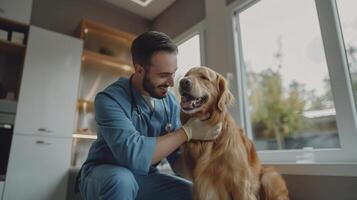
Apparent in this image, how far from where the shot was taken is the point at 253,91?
2.18 metres

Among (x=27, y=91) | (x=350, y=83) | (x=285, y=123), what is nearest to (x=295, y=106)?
(x=285, y=123)

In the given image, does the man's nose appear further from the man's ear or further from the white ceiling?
the white ceiling

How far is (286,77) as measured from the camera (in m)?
1.97

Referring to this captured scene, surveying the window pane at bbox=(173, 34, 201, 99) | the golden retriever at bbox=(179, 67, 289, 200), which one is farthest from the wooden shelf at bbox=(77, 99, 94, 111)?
the golden retriever at bbox=(179, 67, 289, 200)

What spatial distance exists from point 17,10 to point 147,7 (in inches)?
58.6

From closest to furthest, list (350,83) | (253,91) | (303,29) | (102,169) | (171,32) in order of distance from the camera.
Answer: (102,169) < (350,83) < (303,29) < (253,91) < (171,32)

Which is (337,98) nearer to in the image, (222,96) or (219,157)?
(222,96)

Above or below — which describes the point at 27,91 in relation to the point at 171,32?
below

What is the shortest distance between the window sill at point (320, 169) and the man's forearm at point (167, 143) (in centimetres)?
75

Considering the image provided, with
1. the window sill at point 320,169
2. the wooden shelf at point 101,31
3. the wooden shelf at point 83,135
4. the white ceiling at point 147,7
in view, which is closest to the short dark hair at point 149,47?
the window sill at point 320,169

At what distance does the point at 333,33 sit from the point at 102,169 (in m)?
1.54

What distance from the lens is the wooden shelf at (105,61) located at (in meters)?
2.72

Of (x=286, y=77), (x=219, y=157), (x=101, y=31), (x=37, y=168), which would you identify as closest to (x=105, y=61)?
(x=101, y=31)

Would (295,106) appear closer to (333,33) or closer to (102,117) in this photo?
(333,33)
